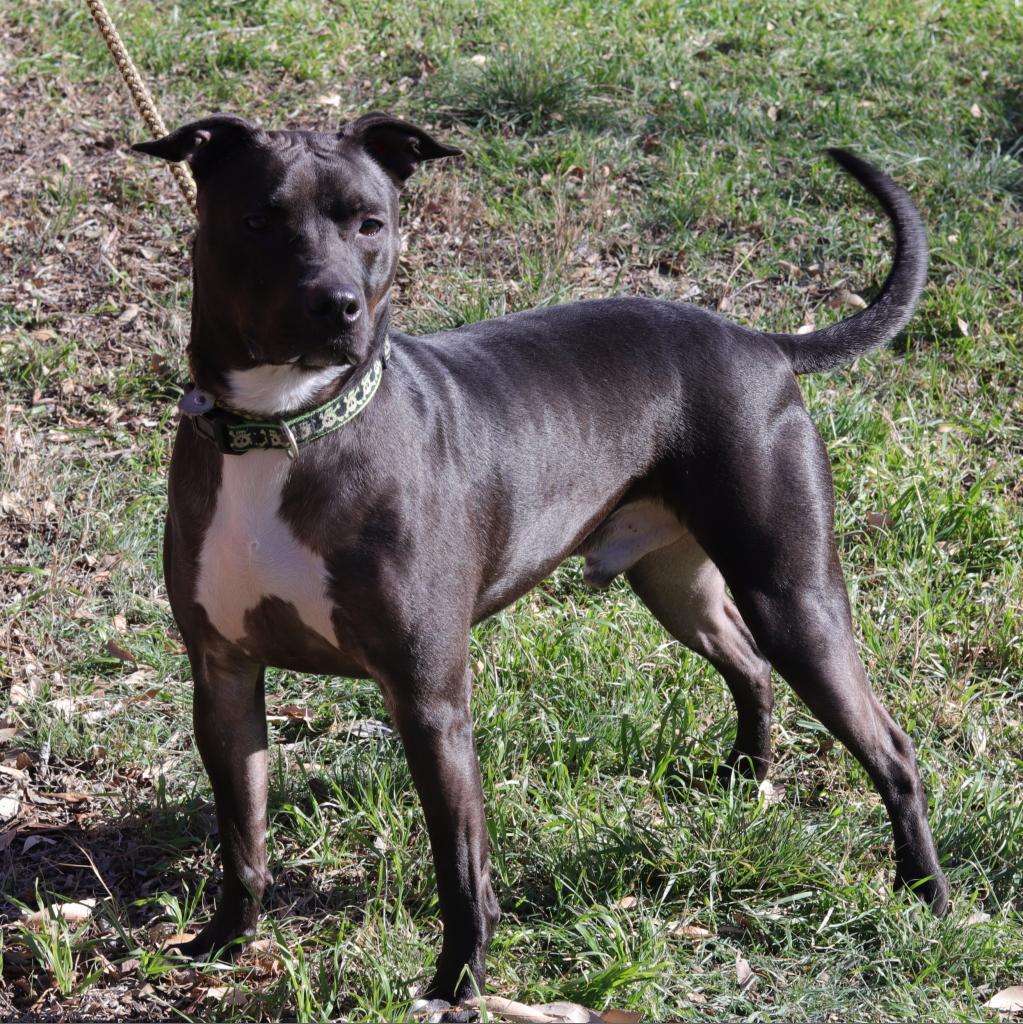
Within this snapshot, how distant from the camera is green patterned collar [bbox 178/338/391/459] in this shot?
8.98 ft

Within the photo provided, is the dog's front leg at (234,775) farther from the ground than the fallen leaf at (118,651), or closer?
farther from the ground

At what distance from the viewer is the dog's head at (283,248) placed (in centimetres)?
258

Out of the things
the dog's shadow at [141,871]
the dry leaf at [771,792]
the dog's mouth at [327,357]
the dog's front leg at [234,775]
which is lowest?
the dry leaf at [771,792]

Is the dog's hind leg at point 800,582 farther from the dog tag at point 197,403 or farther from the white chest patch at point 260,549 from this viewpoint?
the dog tag at point 197,403

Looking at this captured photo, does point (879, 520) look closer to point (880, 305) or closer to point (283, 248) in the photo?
point (880, 305)

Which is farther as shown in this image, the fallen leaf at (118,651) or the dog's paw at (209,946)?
the fallen leaf at (118,651)

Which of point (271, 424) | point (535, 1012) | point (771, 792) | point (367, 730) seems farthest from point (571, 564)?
point (271, 424)

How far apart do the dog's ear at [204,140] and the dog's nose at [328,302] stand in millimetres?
435

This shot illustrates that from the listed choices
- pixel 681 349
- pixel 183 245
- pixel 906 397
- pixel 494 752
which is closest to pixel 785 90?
pixel 906 397

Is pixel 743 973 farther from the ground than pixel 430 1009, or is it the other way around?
pixel 430 1009

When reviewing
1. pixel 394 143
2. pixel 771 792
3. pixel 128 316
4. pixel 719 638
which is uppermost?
pixel 394 143

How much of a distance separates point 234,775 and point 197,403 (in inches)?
36.1

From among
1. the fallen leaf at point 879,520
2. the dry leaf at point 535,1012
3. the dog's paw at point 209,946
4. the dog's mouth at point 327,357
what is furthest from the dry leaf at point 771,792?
the dog's mouth at point 327,357

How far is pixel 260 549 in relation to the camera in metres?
2.76
